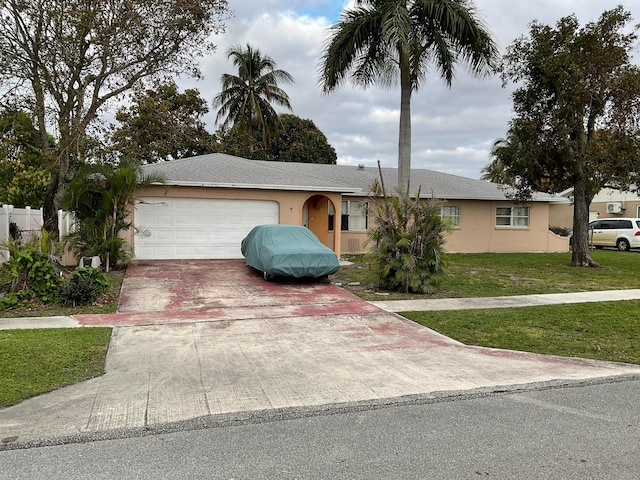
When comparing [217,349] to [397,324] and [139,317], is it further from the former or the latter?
[397,324]

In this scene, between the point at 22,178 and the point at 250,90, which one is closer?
the point at 22,178

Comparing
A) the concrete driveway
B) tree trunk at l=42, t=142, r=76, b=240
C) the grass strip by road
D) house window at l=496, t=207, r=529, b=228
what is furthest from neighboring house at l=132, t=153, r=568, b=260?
the concrete driveway

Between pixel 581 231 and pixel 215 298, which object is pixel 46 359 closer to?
pixel 215 298

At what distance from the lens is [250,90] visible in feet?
106

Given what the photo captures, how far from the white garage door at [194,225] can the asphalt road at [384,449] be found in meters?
12.7

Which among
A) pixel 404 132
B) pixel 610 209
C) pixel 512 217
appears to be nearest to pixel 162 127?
pixel 404 132

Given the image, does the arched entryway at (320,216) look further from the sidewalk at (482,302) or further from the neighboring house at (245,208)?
the sidewalk at (482,302)

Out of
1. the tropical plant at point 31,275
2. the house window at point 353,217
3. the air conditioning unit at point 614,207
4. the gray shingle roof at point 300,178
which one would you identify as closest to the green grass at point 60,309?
the tropical plant at point 31,275

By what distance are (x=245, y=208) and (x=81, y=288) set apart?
818cm

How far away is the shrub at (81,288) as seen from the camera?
9438 mm

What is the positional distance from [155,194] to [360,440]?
45.3 feet

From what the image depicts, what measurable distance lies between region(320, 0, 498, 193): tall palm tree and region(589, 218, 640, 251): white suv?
42.9 feet

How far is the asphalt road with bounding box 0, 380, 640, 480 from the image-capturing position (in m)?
3.46

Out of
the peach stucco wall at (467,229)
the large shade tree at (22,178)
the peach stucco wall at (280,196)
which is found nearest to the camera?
the peach stucco wall at (280,196)
